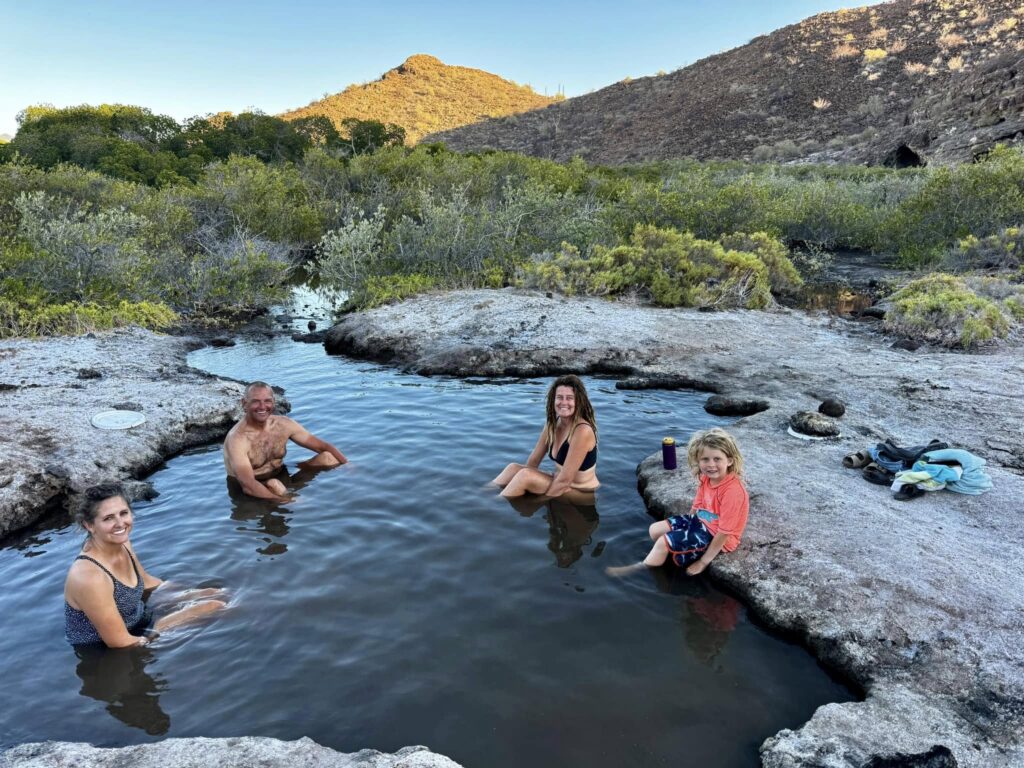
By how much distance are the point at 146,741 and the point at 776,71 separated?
74.9 metres

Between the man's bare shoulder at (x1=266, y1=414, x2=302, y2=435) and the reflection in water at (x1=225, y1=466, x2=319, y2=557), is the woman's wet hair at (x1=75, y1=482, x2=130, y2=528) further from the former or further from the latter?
the man's bare shoulder at (x1=266, y1=414, x2=302, y2=435)

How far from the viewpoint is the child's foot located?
5.66 metres

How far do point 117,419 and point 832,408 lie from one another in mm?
9399

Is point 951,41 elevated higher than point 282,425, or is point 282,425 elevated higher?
point 951,41

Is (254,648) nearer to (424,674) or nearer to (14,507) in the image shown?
(424,674)

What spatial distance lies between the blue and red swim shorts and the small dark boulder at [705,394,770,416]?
14.1 feet

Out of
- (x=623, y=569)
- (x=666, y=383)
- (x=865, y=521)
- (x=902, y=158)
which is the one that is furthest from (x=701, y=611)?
(x=902, y=158)

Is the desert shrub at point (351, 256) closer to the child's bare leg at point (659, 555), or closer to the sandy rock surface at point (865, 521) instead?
the sandy rock surface at point (865, 521)

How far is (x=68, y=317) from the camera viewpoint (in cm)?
1391

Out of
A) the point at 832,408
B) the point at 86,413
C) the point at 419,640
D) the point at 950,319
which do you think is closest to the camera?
the point at 419,640

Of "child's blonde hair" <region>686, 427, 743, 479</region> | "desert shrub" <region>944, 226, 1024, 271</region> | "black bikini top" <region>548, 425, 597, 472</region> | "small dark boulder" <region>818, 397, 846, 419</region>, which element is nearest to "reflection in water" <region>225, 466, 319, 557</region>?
"black bikini top" <region>548, 425, 597, 472</region>

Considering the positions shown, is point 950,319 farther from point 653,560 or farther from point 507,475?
point 653,560

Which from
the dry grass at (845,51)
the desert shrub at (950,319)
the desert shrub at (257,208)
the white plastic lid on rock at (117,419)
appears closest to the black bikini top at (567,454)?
the white plastic lid on rock at (117,419)

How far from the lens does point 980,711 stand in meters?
3.85
